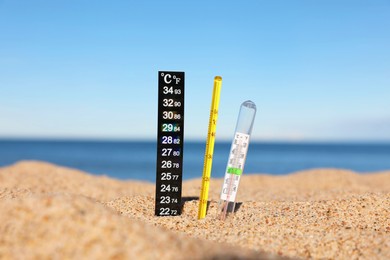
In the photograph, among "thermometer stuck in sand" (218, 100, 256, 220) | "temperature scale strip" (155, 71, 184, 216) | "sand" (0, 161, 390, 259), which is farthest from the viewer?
"temperature scale strip" (155, 71, 184, 216)

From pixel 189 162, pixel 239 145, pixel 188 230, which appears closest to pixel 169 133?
pixel 239 145

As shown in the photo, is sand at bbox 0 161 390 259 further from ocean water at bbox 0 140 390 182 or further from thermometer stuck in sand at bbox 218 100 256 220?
ocean water at bbox 0 140 390 182

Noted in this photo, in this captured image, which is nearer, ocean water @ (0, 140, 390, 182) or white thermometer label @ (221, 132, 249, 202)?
white thermometer label @ (221, 132, 249, 202)

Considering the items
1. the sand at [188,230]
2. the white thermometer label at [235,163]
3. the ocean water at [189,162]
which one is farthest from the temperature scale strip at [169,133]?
the ocean water at [189,162]

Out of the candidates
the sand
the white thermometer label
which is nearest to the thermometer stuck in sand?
the white thermometer label

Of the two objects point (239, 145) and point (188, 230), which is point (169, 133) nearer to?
point (239, 145)

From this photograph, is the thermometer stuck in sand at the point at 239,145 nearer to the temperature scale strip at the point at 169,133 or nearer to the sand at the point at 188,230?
the sand at the point at 188,230
